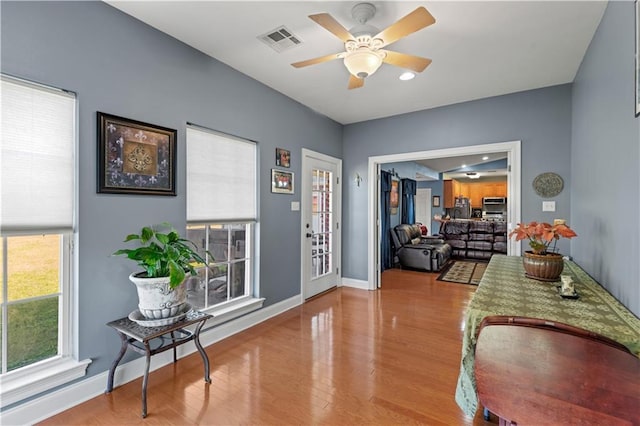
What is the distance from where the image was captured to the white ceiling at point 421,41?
202 centimetres

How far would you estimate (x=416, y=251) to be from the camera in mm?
5812

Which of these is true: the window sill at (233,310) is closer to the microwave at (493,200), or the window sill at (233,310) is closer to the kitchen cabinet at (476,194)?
the microwave at (493,200)

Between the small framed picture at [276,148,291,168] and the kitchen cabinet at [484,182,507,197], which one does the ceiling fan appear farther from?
the kitchen cabinet at [484,182,507,197]

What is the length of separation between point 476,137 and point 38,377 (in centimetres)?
462

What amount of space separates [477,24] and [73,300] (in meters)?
3.44

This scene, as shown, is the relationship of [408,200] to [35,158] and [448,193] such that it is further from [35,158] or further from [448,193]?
[35,158]

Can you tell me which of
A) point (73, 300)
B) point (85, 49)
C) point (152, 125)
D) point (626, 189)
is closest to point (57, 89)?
point (85, 49)

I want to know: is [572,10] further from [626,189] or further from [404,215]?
[404,215]

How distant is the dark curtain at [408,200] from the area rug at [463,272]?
1.61 metres

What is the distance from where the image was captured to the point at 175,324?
1958mm

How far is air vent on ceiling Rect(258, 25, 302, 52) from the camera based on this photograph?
229 centimetres

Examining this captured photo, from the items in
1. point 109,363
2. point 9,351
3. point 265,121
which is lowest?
point 109,363

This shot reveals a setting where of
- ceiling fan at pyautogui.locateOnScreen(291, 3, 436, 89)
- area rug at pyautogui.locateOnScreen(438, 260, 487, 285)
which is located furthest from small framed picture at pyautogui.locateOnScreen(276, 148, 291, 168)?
area rug at pyautogui.locateOnScreen(438, 260, 487, 285)

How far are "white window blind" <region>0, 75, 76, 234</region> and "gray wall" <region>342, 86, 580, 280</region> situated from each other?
11.7 feet
